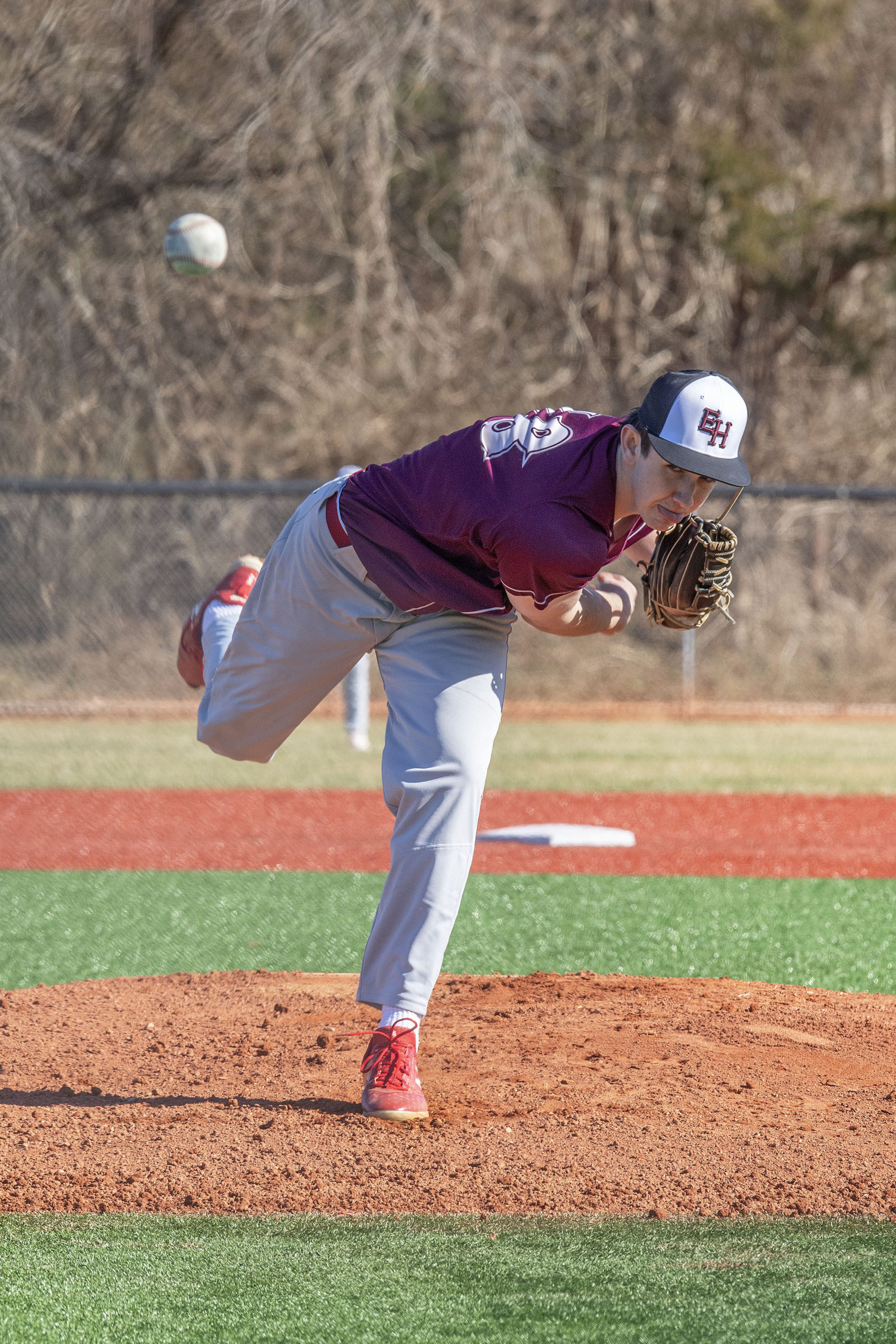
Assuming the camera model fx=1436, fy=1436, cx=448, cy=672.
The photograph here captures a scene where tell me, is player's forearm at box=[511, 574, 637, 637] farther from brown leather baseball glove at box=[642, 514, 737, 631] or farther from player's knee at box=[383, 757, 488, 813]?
player's knee at box=[383, 757, 488, 813]

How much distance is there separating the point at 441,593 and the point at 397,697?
305 mm

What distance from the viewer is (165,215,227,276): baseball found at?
12.4 m

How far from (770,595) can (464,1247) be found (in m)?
15.4

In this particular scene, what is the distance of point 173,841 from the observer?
839cm

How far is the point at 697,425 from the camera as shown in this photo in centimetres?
330

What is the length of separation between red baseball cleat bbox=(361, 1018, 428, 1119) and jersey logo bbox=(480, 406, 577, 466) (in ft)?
4.83

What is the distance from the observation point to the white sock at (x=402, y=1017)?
368 centimetres

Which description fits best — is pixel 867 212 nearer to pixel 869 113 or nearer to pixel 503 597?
pixel 869 113

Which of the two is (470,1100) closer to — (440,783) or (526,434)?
(440,783)

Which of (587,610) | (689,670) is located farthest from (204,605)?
(689,670)

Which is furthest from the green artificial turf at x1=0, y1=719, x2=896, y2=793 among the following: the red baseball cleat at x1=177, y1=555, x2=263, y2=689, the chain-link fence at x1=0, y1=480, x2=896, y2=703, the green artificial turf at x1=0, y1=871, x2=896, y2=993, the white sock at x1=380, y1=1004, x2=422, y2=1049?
the white sock at x1=380, y1=1004, x2=422, y2=1049

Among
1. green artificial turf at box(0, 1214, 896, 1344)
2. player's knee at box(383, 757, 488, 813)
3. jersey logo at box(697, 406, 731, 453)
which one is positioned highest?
jersey logo at box(697, 406, 731, 453)

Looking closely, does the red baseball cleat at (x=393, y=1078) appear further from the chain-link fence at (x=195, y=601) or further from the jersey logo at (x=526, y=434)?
the chain-link fence at (x=195, y=601)

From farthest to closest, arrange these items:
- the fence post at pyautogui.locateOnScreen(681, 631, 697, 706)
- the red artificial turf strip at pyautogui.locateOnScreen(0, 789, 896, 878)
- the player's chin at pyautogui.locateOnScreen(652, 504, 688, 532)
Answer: the fence post at pyautogui.locateOnScreen(681, 631, 697, 706) < the red artificial turf strip at pyautogui.locateOnScreen(0, 789, 896, 878) < the player's chin at pyautogui.locateOnScreen(652, 504, 688, 532)
